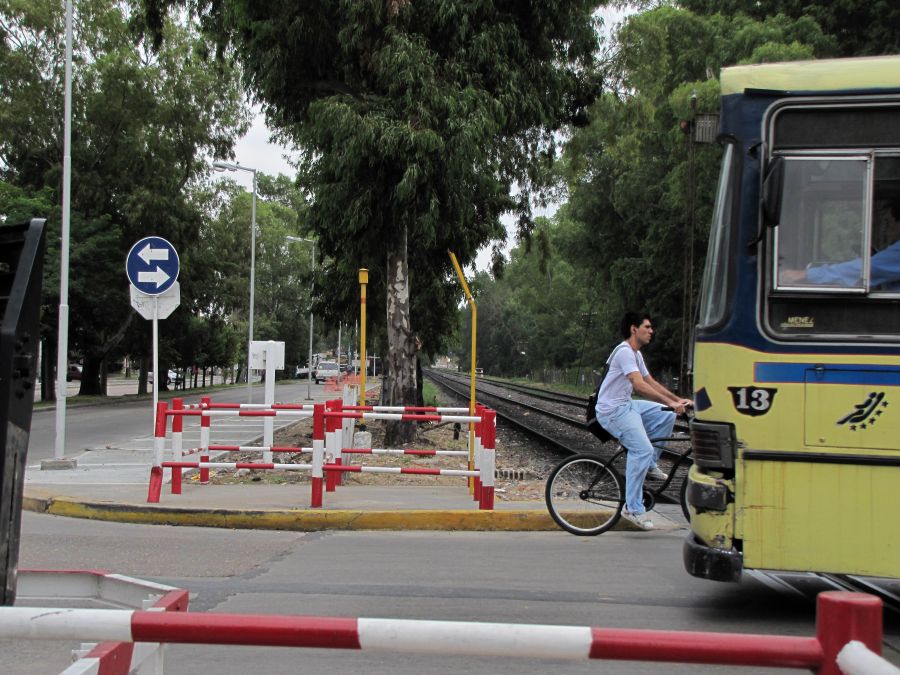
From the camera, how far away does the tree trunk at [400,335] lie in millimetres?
16797

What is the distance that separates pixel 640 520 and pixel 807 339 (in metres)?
3.45

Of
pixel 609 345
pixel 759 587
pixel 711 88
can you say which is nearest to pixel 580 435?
pixel 711 88

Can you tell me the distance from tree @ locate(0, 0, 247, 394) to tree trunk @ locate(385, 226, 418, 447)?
66.4ft

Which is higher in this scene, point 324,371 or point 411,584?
point 324,371

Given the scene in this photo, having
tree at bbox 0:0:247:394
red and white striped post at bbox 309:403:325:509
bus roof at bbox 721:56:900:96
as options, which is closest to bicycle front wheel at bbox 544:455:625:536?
red and white striped post at bbox 309:403:325:509

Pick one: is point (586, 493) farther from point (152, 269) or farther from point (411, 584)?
point (152, 269)

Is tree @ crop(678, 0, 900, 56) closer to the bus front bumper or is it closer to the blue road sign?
the blue road sign

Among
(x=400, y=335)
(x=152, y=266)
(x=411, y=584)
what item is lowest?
(x=411, y=584)

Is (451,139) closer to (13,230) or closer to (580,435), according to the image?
(580,435)

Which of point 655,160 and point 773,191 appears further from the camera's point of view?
point 655,160

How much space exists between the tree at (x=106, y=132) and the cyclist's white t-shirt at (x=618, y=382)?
96.4 ft

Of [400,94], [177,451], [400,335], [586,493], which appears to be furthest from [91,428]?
[586,493]

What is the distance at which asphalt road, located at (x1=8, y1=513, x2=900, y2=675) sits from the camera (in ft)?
15.3

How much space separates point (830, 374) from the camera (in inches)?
202
